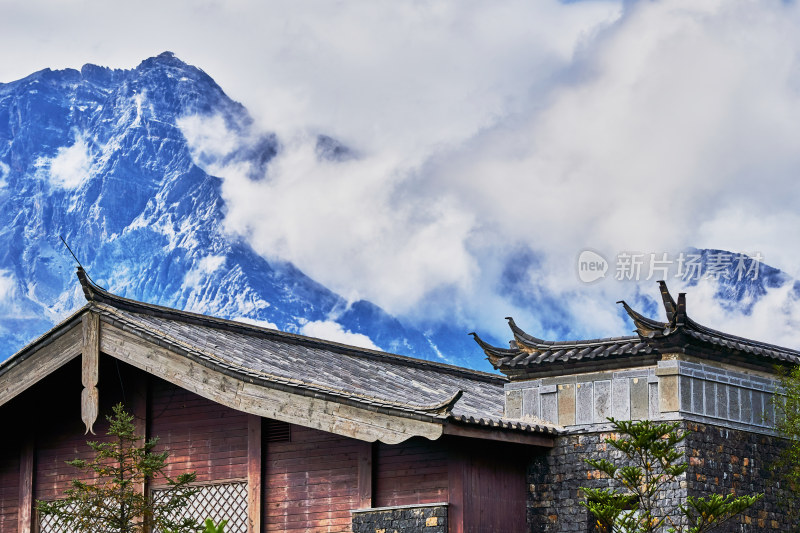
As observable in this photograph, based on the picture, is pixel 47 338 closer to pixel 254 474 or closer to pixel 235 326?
pixel 235 326

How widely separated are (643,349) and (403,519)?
3.48 meters

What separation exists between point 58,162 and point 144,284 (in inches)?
735

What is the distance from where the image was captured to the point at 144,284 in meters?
133

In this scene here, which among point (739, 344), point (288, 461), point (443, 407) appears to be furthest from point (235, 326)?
point (739, 344)

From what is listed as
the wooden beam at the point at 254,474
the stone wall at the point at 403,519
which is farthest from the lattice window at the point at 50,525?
the stone wall at the point at 403,519

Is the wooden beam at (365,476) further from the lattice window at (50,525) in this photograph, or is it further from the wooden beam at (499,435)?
the lattice window at (50,525)

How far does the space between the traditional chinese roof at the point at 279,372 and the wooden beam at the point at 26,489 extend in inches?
47.9

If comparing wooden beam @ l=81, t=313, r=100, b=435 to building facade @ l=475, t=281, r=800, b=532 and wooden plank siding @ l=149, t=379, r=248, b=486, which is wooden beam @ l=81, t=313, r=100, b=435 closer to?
wooden plank siding @ l=149, t=379, r=248, b=486

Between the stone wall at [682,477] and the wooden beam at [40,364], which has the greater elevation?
the wooden beam at [40,364]

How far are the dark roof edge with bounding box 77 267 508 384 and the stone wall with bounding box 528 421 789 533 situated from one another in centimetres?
465

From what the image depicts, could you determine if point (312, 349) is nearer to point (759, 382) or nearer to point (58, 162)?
point (759, 382)

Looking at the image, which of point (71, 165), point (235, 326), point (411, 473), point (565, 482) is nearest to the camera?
point (411, 473)

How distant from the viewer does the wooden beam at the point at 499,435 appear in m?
13.4

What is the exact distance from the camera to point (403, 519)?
14133 mm
